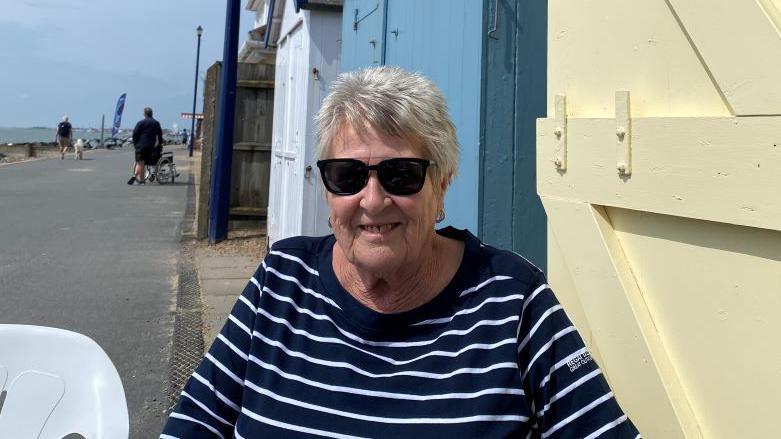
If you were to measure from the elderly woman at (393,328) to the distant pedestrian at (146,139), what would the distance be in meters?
16.6

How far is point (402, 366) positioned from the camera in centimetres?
166

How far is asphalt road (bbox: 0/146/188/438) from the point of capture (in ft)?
15.7

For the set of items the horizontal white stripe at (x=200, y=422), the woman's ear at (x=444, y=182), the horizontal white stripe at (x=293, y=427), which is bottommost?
the horizontal white stripe at (x=200, y=422)

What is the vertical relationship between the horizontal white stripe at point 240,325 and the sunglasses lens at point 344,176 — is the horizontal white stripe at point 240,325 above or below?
below

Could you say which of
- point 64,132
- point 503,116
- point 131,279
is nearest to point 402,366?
point 503,116

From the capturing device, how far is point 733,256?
164 cm

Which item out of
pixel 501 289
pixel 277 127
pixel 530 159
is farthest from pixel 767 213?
pixel 277 127

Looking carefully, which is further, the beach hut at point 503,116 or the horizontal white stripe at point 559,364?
the beach hut at point 503,116

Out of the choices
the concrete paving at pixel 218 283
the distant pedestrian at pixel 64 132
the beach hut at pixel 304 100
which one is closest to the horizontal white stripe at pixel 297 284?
the concrete paving at pixel 218 283

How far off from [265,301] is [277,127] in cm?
677

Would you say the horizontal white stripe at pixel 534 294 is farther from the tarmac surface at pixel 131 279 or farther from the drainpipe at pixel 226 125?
the drainpipe at pixel 226 125

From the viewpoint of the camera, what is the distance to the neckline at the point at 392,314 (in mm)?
1728

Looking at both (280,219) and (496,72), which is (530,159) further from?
(280,219)

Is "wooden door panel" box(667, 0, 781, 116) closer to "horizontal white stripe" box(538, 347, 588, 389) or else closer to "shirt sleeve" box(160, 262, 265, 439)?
"horizontal white stripe" box(538, 347, 588, 389)
